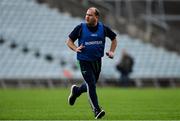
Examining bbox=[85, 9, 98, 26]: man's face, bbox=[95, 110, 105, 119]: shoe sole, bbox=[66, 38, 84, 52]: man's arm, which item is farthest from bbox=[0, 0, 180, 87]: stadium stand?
bbox=[95, 110, 105, 119]: shoe sole

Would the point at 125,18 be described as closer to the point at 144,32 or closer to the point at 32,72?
the point at 144,32

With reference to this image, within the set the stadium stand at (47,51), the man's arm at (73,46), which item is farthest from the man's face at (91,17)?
the stadium stand at (47,51)

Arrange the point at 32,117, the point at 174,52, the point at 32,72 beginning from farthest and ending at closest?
1. the point at 174,52
2. the point at 32,72
3. the point at 32,117

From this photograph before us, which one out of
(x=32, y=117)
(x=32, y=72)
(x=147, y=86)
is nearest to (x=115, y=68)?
(x=147, y=86)

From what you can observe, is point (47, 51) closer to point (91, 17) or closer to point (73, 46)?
point (73, 46)

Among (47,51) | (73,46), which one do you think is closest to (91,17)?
(73,46)

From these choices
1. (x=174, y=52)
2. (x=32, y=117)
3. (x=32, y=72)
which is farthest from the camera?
(x=174, y=52)

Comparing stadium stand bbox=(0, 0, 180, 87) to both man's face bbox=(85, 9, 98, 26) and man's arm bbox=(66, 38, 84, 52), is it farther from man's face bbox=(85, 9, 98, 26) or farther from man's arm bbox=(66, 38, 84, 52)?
man's face bbox=(85, 9, 98, 26)

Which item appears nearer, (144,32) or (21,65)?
(21,65)

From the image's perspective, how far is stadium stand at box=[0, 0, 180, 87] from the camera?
36188mm

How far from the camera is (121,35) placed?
129ft

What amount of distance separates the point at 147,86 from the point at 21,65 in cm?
619

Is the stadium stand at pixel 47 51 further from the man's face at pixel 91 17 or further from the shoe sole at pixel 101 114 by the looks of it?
the shoe sole at pixel 101 114

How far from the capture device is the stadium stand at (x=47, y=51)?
119 feet
